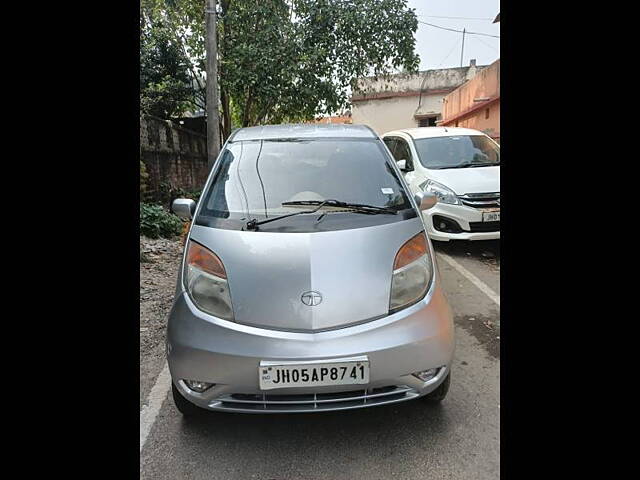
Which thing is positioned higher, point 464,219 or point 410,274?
point 464,219

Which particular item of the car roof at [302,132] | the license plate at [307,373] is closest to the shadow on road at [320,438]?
the license plate at [307,373]

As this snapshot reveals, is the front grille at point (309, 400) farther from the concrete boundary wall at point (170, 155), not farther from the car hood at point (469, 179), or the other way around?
the concrete boundary wall at point (170, 155)

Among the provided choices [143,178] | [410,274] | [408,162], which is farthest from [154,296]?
[408,162]

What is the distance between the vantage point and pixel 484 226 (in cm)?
475

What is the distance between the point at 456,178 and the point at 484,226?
701 millimetres

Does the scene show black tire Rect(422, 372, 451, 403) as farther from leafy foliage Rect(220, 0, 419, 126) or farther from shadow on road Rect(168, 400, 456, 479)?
leafy foliage Rect(220, 0, 419, 126)

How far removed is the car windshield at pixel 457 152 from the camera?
218 inches

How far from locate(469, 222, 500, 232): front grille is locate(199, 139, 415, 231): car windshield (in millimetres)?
2412

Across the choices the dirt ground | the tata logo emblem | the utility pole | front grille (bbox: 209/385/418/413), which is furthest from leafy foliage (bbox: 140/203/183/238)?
the tata logo emblem

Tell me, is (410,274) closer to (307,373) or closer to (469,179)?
(307,373)

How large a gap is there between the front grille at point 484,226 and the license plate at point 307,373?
3543 mm

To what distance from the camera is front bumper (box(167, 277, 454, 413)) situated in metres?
1.67

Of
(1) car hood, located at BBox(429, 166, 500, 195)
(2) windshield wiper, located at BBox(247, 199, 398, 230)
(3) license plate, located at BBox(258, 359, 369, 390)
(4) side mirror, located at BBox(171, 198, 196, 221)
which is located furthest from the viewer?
(1) car hood, located at BBox(429, 166, 500, 195)
